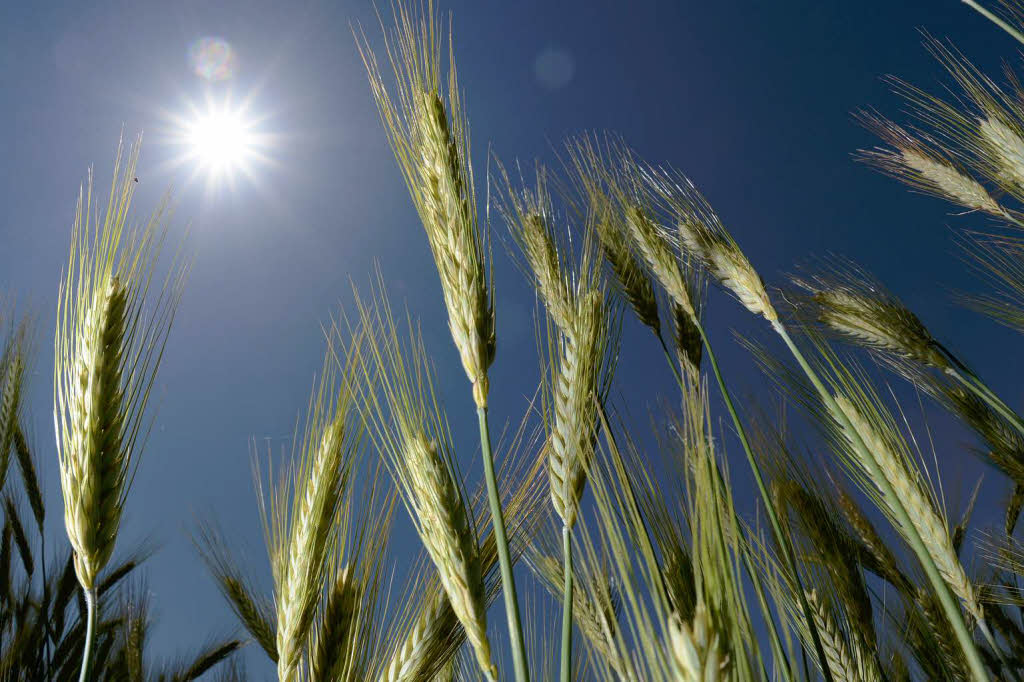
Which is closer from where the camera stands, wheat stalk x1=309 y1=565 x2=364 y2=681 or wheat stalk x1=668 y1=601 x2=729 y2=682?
wheat stalk x1=668 y1=601 x2=729 y2=682

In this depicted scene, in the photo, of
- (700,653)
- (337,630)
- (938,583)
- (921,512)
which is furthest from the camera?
(921,512)

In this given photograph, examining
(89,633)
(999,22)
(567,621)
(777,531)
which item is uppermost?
(999,22)

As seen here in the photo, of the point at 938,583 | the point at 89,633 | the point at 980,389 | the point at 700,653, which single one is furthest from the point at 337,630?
the point at 980,389

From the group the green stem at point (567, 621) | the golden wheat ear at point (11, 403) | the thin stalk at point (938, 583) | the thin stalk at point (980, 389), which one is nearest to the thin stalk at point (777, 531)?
the thin stalk at point (938, 583)

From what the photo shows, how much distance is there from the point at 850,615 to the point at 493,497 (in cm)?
150

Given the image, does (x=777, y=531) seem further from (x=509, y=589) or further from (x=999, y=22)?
(x=999, y=22)

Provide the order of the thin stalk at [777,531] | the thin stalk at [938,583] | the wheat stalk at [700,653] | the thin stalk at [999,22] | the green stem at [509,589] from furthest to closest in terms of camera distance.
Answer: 1. the thin stalk at [999,22]
2. the thin stalk at [777,531]
3. the thin stalk at [938,583]
4. the green stem at [509,589]
5. the wheat stalk at [700,653]

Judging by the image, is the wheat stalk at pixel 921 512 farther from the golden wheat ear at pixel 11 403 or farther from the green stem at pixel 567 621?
the golden wheat ear at pixel 11 403

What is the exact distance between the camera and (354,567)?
1.38 metres

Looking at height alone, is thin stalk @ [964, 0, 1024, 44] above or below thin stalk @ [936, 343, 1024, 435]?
above

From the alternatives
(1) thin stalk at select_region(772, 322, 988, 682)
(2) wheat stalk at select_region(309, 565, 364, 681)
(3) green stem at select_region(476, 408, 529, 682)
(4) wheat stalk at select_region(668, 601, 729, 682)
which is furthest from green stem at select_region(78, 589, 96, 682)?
(1) thin stalk at select_region(772, 322, 988, 682)

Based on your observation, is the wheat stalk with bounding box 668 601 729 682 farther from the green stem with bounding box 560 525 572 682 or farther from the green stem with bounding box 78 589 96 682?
the green stem with bounding box 78 589 96 682

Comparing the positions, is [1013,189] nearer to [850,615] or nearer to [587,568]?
[850,615]

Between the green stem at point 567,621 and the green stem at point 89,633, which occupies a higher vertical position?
the green stem at point 89,633
